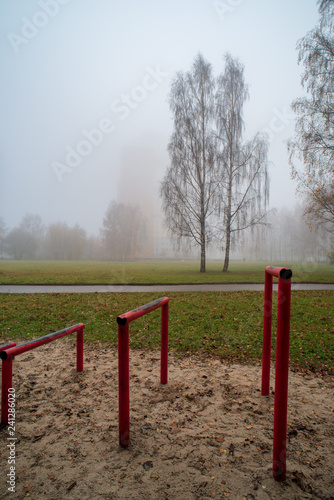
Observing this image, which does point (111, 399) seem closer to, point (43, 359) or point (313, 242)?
point (43, 359)

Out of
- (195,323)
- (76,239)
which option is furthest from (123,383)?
(76,239)

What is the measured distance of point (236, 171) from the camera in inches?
802

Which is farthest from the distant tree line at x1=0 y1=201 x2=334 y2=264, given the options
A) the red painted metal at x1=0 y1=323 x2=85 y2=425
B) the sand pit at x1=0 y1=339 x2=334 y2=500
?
the red painted metal at x1=0 y1=323 x2=85 y2=425

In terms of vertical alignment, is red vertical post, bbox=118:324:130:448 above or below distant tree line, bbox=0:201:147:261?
below

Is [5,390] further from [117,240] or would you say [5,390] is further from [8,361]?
[117,240]

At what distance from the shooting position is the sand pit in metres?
1.92

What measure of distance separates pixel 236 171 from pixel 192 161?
10.9 ft

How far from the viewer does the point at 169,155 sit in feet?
67.7

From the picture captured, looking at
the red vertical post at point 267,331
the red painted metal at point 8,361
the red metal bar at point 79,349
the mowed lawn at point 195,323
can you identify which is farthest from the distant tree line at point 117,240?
the red painted metal at point 8,361

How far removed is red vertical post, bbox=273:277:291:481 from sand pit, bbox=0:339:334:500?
131mm

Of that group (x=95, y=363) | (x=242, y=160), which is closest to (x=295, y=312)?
(x=95, y=363)

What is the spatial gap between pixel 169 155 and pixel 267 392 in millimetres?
19479

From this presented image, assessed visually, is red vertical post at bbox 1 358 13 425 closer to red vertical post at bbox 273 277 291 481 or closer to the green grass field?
red vertical post at bbox 273 277 291 481

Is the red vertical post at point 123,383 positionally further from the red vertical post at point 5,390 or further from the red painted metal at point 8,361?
the red vertical post at point 5,390
